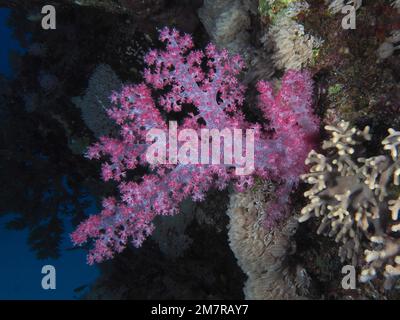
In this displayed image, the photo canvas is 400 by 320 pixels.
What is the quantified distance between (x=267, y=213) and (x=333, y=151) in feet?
2.96

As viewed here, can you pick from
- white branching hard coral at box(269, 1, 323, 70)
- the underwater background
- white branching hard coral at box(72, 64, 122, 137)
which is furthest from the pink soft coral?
white branching hard coral at box(72, 64, 122, 137)

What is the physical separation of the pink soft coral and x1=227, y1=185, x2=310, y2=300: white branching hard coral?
12.9 inches

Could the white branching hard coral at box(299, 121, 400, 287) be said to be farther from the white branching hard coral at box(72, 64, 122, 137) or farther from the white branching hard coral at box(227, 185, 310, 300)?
the white branching hard coral at box(72, 64, 122, 137)

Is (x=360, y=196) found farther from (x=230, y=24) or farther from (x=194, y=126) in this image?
(x=230, y=24)

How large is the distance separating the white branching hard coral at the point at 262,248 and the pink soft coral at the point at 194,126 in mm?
327

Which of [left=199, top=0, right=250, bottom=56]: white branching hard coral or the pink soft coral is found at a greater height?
[left=199, top=0, right=250, bottom=56]: white branching hard coral

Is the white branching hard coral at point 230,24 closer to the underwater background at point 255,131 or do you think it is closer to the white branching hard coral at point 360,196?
the underwater background at point 255,131

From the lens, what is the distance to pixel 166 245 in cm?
516

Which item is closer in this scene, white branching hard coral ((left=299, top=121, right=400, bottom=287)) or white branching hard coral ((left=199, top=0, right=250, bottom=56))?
white branching hard coral ((left=299, top=121, right=400, bottom=287))

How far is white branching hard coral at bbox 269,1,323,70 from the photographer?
327cm

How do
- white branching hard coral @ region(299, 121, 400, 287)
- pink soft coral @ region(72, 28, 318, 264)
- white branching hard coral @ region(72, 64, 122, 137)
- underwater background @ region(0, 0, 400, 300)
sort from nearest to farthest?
1. white branching hard coral @ region(299, 121, 400, 287)
2. underwater background @ region(0, 0, 400, 300)
3. pink soft coral @ region(72, 28, 318, 264)
4. white branching hard coral @ region(72, 64, 122, 137)

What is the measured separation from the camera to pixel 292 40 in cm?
332

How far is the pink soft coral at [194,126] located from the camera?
10.6ft
